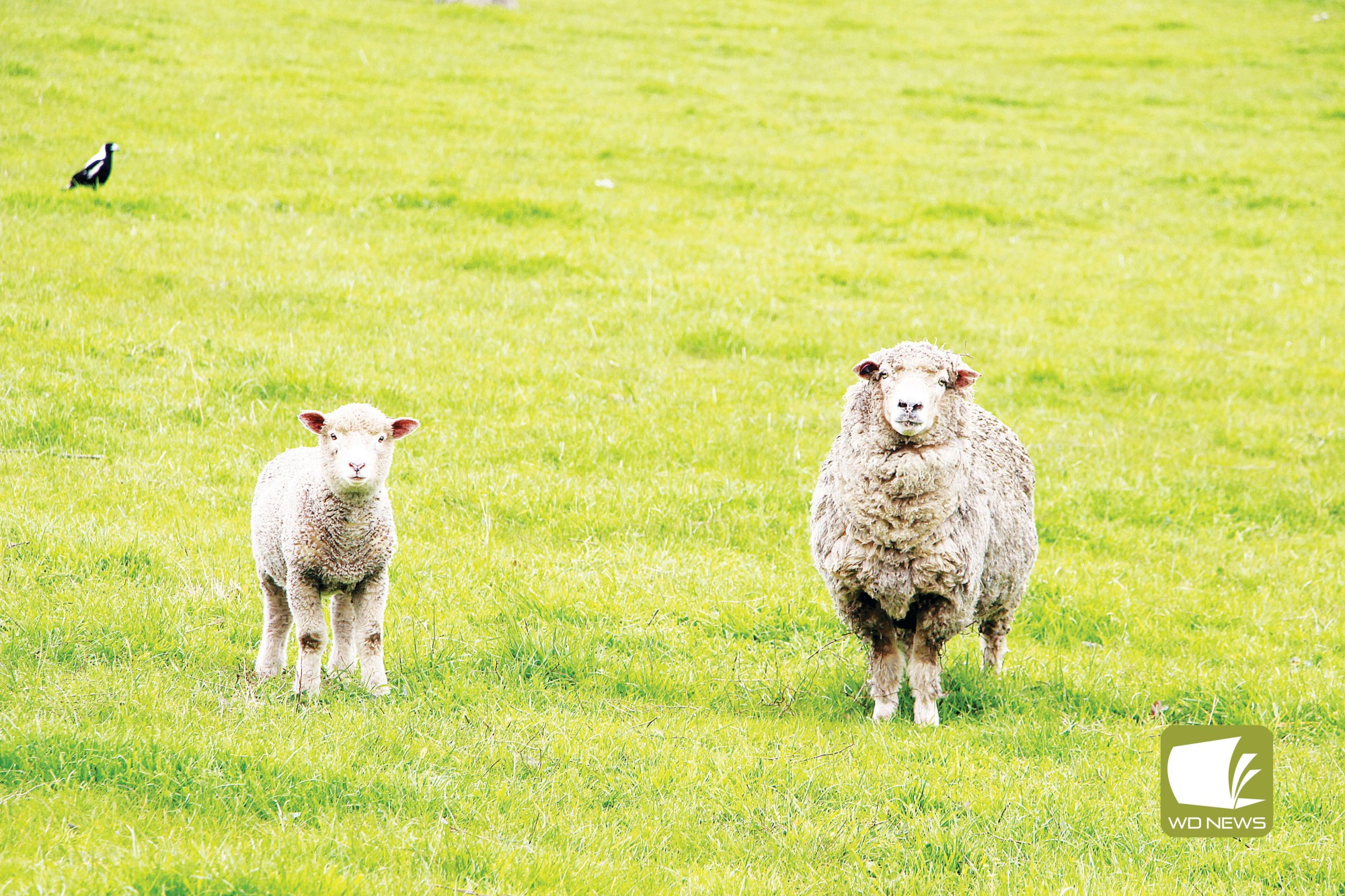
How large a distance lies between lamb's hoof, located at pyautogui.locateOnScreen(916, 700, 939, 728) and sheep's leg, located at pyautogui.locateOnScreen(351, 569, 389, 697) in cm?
234

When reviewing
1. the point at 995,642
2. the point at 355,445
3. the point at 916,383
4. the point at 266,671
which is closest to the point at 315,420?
the point at 355,445


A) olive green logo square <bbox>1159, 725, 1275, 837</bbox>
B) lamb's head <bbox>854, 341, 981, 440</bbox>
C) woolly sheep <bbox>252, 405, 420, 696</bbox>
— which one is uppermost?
lamb's head <bbox>854, 341, 981, 440</bbox>

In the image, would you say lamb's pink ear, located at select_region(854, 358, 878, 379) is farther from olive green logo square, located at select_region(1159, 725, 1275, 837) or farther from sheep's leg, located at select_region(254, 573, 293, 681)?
sheep's leg, located at select_region(254, 573, 293, 681)

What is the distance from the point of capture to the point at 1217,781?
5.04 m

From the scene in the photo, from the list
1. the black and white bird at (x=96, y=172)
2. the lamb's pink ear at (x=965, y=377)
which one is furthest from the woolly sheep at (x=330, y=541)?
the black and white bird at (x=96, y=172)

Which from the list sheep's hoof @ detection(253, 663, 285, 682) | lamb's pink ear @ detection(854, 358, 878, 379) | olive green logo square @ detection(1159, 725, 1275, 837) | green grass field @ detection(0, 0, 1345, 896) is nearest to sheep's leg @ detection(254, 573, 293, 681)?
sheep's hoof @ detection(253, 663, 285, 682)

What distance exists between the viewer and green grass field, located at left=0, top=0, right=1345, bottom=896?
436 centimetres

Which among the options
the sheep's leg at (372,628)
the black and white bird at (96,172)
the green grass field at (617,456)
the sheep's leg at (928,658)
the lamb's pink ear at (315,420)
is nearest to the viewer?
the green grass field at (617,456)

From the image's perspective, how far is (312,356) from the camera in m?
9.65

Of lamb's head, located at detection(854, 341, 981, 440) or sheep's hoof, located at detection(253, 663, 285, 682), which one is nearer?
lamb's head, located at detection(854, 341, 981, 440)

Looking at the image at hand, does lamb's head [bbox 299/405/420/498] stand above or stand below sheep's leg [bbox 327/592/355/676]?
above

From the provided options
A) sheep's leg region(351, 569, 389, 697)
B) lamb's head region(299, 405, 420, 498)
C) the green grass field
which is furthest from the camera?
sheep's leg region(351, 569, 389, 697)

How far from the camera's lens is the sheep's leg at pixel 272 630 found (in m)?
5.28

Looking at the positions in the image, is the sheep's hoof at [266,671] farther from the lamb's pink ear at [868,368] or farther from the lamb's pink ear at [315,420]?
the lamb's pink ear at [868,368]
